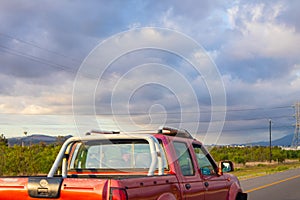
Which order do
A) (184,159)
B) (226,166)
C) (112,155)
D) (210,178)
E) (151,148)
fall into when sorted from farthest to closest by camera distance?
(226,166), (210,178), (112,155), (184,159), (151,148)

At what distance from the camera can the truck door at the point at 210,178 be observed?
7.16m

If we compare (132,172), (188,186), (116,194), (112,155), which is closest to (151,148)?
(188,186)

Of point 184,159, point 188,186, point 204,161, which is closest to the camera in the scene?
point 188,186

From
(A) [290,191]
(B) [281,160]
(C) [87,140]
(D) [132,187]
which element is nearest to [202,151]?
(C) [87,140]

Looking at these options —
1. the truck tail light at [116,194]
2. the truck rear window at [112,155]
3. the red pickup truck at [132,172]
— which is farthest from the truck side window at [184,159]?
the truck tail light at [116,194]

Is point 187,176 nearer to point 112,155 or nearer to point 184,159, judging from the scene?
point 184,159

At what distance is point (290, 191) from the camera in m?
17.5

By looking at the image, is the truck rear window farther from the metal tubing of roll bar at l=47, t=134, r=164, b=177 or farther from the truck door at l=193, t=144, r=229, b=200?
the truck door at l=193, t=144, r=229, b=200

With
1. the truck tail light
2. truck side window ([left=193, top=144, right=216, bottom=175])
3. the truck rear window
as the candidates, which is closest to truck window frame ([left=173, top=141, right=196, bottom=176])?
truck side window ([left=193, top=144, right=216, bottom=175])

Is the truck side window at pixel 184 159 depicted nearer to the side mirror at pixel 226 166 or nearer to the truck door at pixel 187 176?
the truck door at pixel 187 176

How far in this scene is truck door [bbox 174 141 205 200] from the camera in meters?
6.41

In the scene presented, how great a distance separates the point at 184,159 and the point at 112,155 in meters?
1.11

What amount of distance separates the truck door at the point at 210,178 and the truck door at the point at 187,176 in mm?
233

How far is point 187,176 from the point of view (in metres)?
6.64
